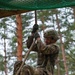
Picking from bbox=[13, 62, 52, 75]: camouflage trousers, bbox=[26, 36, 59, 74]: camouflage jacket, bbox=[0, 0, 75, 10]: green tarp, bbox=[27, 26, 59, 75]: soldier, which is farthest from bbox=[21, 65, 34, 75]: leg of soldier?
bbox=[0, 0, 75, 10]: green tarp

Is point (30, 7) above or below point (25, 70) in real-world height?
above

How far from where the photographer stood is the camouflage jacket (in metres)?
3.56

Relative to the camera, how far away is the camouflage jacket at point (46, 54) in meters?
3.56

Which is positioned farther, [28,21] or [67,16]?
[67,16]

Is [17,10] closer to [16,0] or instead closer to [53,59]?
[16,0]

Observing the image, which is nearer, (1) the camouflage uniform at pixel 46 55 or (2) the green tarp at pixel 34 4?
(2) the green tarp at pixel 34 4

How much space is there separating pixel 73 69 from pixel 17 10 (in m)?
19.1

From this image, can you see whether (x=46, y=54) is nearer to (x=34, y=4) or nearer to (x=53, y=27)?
(x=34, y=4)

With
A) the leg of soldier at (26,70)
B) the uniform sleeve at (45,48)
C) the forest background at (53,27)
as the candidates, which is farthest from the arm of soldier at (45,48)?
the forest background at (53,27)

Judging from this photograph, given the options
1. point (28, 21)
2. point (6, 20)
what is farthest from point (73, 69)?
point (6, 20)

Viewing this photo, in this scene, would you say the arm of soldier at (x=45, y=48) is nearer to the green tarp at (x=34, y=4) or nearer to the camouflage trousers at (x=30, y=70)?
the camouflage trousers at (x=30, y=70)

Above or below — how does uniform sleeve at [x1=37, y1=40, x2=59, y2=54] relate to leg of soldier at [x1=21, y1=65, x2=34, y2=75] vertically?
above

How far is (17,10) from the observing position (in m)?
3.65

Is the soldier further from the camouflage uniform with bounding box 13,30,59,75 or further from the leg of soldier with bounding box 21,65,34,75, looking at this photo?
the leg of soldier with bounding box 21,65,34,75
